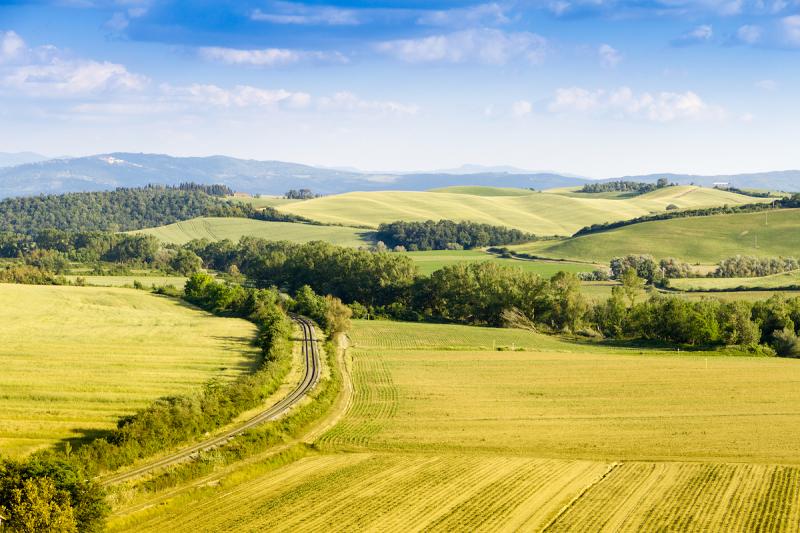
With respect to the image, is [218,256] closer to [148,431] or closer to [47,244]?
[47,244]

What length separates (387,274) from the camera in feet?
360

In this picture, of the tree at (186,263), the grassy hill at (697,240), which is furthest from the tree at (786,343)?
the tree at (186,263)

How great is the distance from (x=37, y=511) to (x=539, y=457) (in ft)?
73.5

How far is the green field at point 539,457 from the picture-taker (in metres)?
28.3

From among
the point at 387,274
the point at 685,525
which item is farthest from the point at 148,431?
the point at 387,274

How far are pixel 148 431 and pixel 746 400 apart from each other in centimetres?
3680

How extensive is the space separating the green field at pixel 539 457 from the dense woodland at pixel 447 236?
123372mm

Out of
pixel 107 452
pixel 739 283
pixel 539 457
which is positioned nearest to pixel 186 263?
pixel 739 283

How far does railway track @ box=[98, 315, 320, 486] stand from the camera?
34406mm

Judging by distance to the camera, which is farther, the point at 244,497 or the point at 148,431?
the point at 148,431

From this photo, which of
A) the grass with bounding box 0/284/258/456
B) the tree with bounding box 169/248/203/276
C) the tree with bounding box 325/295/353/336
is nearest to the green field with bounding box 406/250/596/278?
the tree with bounding box 325/295/353/336

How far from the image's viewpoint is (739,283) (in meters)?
110

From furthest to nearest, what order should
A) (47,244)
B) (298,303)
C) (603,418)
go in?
(47,244), (298,303), (603,418)

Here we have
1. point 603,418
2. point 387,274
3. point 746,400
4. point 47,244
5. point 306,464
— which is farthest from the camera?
point 47,244
